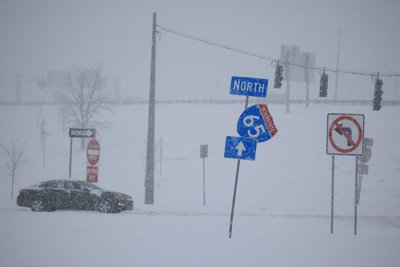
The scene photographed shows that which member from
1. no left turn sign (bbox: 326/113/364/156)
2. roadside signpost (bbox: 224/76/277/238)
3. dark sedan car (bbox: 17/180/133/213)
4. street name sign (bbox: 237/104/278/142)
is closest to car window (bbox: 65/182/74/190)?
dark sedan car (bbox: 17/180/133/213)

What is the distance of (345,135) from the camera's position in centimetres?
1034

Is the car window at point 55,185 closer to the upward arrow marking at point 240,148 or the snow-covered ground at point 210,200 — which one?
the snow-covered ground at point 210,200

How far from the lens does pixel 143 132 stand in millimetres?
45344

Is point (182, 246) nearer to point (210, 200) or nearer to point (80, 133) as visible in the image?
point (80, 133)

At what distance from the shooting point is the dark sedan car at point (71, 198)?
1698 cm

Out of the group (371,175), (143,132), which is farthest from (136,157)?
(371,175)

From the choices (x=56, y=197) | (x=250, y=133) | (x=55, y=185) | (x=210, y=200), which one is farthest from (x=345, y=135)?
(x=210, y=200)

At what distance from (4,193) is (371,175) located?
23.3 meters

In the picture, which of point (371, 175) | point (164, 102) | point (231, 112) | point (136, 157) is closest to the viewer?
point (371, 175)

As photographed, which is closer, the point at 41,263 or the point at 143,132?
the point at 41,263

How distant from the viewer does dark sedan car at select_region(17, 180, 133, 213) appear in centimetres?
1698

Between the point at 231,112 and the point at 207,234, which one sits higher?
the point at 231,112

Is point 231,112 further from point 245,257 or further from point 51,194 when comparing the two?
point 245,257

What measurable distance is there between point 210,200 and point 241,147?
46.3 ft
